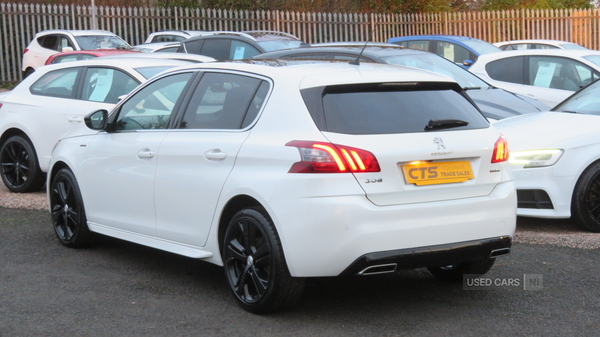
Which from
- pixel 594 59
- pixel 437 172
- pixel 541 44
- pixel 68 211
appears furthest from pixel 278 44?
pixel 437 172

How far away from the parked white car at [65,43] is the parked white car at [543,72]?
10.7 metres

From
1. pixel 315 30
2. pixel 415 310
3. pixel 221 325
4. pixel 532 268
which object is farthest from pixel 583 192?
pixel 315 30

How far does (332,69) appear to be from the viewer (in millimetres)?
5207

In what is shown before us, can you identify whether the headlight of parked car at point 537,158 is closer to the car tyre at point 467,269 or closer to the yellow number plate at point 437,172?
the car tyre at point 467,269

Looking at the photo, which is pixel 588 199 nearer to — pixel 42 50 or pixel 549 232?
pixel 549 232

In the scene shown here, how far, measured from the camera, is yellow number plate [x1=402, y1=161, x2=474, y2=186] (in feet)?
15.4

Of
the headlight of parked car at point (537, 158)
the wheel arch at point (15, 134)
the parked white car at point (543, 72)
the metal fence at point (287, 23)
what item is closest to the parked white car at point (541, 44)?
the metal fence at point (287, 23)

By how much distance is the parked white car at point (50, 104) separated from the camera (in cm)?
926

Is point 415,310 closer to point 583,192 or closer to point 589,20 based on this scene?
point 583,192

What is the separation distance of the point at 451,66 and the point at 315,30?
16254 millimetres

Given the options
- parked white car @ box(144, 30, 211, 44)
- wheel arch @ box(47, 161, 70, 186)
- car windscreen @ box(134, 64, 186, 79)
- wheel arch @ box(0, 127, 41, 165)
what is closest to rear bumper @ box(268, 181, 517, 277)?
wheel arch @ box(47, 161, 70, 186)

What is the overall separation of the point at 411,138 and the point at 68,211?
11.3 feet

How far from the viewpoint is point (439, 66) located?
10.8 metres

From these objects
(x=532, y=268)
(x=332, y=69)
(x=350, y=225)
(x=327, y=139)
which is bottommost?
(x=532, y=268)
